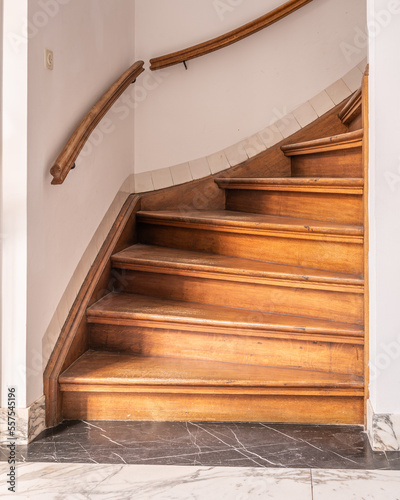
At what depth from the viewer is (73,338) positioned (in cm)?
209

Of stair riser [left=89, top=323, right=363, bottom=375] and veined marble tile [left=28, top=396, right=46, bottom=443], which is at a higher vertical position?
stair riser [left=89, top=323, right=363, bottom=375]

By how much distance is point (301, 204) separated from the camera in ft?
8.33

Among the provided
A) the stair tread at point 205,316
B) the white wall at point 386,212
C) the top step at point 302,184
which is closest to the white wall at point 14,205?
the stair tread at point 205,316

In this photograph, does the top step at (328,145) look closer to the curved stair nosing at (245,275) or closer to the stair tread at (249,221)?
the stair tread at (249,221)

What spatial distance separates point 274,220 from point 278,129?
0.87m

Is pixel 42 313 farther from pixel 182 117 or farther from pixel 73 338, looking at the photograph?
pixel 182 117

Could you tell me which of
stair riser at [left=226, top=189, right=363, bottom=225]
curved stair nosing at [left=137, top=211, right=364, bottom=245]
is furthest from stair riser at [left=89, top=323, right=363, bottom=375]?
stair riser at [left=226, top=189, right=363, bottom=225]

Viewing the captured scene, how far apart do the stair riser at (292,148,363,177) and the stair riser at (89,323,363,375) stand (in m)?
0.91

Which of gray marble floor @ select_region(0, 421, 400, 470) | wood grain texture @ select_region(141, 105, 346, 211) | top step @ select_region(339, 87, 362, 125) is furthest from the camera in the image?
wood grain texture @ select_region(141, 105, 346, 211)

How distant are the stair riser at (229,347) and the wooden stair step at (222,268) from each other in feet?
0.78

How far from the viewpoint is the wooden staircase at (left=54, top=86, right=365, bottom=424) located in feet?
6.35

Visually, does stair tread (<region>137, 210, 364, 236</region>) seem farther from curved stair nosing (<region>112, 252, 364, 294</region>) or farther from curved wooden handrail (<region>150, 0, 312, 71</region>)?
curved wooden handrail (<region>150, 0, 312, 71</region>)

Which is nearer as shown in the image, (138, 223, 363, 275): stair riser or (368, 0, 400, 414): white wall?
(368, 0, 400, 414): white wall

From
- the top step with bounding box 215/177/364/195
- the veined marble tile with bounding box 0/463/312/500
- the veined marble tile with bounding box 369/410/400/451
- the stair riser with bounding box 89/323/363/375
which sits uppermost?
the top step with bounding box 215/177/364/195
